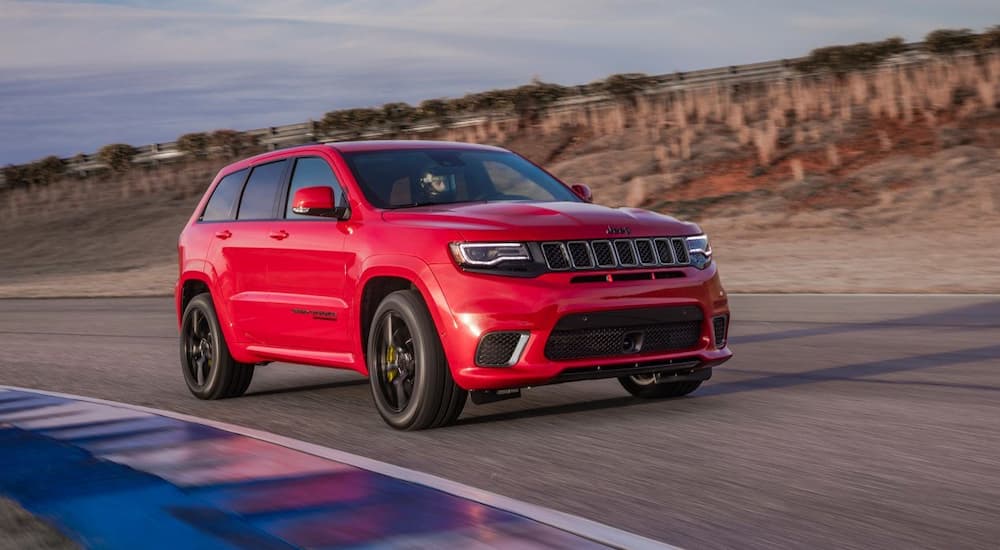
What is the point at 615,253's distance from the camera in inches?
290

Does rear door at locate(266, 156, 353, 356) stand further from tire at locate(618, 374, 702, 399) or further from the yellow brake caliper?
tire at locate(618, 374, 702, 399)

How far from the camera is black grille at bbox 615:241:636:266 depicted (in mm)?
7395

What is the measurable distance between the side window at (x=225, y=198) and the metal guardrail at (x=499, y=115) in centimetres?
2638

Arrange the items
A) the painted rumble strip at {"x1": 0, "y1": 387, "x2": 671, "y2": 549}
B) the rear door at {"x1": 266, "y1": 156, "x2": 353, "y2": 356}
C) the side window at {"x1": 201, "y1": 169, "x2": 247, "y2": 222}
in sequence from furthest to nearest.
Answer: the side window at {"x1": 201, "y1": 169, "x2": 247, "y2": 222}, the rear door at {"x1": 266, "y1": 156, "x2": 353, "y2": 356}, the painted rumble strip at {"x1": 0, "y1": 387, "x2": 671, "y2": 549}

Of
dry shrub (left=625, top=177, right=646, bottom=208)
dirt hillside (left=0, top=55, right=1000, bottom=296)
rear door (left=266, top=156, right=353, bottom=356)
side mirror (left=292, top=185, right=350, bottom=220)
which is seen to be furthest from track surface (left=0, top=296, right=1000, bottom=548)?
dry shrub (left=625, top=177, right=646, bottom=208)

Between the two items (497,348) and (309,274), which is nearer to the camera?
(497,348)

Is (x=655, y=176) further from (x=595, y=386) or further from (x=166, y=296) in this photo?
(x=595, y=386)

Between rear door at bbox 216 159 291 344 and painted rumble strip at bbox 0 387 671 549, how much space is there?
5.50 ft

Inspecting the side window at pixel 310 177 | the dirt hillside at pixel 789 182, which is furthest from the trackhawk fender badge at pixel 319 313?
the dirt hillside at pixel 789 182

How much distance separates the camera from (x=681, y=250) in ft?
25.3

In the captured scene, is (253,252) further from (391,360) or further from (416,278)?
(416,278)

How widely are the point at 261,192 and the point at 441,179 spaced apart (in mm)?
1575

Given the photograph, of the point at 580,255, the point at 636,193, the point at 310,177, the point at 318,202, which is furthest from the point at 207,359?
the point at 636,193

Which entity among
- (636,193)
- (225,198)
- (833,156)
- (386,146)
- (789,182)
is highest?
(386,146)
